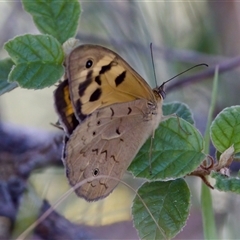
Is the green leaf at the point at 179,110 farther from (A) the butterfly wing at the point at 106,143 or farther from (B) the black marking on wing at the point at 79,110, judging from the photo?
(B) the black marking on wing at the point at 79,110

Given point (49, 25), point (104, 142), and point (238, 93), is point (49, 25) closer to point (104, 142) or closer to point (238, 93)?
point (104, 142)

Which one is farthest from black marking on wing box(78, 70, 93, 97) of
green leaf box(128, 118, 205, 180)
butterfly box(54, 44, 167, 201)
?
green leaf box(128, 118, 205, 180)

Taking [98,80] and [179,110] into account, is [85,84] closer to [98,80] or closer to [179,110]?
[98,80]

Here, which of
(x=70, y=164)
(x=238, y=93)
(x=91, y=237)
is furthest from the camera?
(x=238, y=93)

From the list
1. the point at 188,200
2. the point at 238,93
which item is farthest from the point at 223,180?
the point at 238,93

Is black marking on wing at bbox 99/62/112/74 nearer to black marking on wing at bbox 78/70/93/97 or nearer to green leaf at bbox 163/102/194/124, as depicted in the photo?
black marking on wing at bbox 78/70/93/97

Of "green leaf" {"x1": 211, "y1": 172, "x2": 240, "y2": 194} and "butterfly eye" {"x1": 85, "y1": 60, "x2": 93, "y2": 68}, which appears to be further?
"butterfly eye" {"x1": 85, "y1": 60, "x2": 93, "y2": 68}
